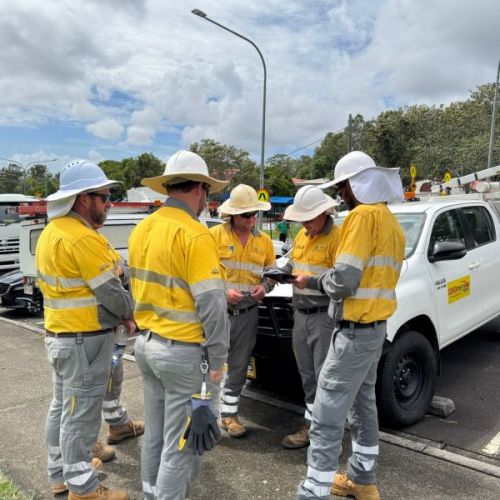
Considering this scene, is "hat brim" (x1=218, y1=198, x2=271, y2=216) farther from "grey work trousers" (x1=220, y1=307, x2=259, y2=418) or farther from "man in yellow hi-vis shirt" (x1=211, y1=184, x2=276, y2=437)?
"grey work trousers" (x1=220, y1=307, x2=259, y2=418)

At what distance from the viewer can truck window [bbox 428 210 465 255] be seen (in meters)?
4.46

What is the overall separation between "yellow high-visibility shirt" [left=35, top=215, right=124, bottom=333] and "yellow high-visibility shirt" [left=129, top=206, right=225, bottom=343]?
419 mm

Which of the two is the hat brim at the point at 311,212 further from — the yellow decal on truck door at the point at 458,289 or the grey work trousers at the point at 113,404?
the grey work trousers at the point at 113,404

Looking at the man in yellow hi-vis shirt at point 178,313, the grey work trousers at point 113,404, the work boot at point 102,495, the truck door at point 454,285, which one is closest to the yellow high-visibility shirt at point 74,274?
the man in yellow hi-vis shirt at point 178,313

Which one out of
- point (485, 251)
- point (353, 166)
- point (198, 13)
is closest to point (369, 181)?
point (353, 166)

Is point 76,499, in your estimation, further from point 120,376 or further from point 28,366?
point 28,366

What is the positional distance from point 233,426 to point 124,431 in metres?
0.84

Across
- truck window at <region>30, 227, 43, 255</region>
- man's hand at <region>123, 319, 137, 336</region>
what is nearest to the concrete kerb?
man's hand at <region>123, 319, 137, 336</region>

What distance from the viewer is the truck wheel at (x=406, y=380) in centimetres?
359

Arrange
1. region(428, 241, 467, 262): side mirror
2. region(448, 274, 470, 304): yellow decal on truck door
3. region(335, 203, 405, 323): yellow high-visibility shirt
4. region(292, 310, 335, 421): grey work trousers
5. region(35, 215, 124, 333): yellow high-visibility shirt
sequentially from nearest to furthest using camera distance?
region(335, 203, 405, 323): yellow high-visibility shirt
region(35, 215, 124, 333): yellow high-visibility shirt
region(292, 310, 335, 421): grey work trousers
region(428, 241, 467, 262): side mirror
region(448, 274, 470, 304): yellow decal on truck door

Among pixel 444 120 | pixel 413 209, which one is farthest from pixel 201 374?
pixel 444 120

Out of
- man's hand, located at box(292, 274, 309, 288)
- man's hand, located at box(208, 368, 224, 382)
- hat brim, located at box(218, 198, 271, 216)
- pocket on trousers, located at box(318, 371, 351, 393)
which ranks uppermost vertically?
hat brim, located at box(218, 198, 271, 216)

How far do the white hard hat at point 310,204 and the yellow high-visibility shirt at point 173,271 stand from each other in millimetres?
1265

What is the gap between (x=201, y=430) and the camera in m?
2.19
